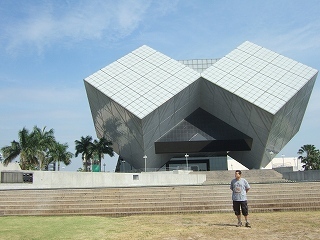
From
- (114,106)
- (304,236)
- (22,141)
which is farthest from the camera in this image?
(114,106)

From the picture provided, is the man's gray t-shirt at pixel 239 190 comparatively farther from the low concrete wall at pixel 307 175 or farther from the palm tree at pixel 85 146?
the palm tree at pixel 85 146

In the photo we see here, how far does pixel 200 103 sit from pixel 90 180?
89.0ft

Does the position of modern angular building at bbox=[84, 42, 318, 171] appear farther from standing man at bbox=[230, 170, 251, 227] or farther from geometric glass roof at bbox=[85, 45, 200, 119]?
standing man at bbox=[230, 170, 251, 227]

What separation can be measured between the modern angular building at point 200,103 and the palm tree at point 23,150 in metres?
9.81

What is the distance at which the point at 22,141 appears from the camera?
1330 inches

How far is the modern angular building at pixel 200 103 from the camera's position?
37.3 meters

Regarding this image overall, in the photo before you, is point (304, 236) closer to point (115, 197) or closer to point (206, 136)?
point (115, 197)

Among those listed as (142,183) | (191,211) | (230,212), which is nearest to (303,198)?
(230,212)

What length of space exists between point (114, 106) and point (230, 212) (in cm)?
2806

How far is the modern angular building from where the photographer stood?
37.3 meters

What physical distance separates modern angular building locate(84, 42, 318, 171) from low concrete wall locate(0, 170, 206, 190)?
27.9ft

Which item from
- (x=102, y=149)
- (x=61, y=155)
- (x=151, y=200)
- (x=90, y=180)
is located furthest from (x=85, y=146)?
(x=151, y=200)

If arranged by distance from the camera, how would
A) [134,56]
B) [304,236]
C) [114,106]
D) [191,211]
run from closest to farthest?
[304,236] < [191,211] < [114,106] < [134,56]

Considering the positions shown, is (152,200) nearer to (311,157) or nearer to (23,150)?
(23,150)
